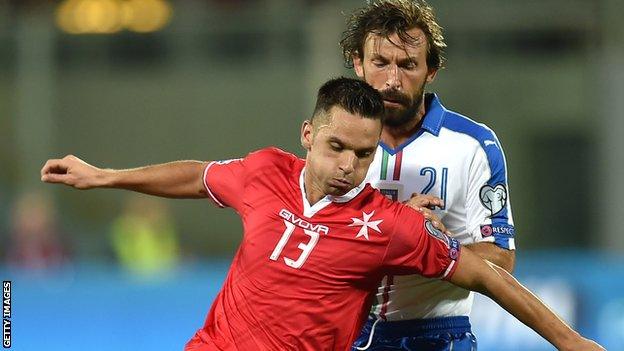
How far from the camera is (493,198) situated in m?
4.45

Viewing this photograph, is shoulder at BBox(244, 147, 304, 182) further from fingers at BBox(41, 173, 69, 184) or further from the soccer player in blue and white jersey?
fingers at BBox(41, 173, 69, 184)

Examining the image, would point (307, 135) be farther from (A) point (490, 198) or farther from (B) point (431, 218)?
(A) point (490, 198)

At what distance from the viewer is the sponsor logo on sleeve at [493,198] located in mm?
4441

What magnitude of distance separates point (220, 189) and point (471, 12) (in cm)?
1339

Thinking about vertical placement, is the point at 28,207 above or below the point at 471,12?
below

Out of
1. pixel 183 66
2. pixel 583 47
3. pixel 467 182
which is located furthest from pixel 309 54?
pixel 467 182

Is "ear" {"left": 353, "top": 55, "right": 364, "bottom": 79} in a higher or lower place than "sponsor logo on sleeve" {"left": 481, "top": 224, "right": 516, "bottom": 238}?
Result: higher

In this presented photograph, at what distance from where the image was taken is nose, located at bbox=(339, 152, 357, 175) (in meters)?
3.84

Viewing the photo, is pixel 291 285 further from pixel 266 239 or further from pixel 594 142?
pixel 594 142

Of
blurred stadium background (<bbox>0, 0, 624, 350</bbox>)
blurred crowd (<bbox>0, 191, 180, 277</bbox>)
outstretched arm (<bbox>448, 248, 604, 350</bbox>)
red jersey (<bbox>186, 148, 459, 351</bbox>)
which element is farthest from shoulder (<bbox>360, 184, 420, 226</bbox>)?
blurred stadium background (<bbox>0, 0, 624, 350</bbox>)

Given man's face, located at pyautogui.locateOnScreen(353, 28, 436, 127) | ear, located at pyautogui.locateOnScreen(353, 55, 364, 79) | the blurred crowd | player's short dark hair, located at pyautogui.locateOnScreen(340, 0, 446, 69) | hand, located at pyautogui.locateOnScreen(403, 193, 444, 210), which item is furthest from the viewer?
the blurred crowd

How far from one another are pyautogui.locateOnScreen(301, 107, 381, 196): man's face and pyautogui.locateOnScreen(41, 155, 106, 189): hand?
0.86 m

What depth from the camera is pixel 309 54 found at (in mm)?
16125

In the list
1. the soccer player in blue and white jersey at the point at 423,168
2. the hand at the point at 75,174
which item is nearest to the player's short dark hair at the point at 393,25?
the soccer player in blue and white jersey at the point at 423,168
